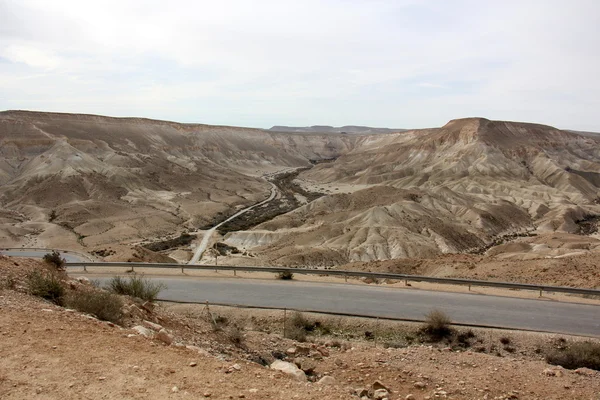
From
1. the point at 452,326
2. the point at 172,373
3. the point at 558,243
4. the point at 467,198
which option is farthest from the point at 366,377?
the point at 467,198

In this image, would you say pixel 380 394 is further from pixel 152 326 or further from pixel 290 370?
pixel 152 326

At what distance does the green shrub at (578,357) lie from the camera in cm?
1176

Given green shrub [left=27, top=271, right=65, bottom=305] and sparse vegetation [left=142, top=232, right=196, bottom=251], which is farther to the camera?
sparse vegetation [left=142, top=232, right=196, bottom=251]

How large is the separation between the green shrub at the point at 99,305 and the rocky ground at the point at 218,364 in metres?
0.28

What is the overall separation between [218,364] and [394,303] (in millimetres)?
11599

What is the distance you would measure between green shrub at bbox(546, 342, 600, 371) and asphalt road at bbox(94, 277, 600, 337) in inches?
107

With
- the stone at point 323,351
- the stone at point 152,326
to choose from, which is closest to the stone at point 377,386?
the stone at point 323,351

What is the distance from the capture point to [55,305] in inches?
393

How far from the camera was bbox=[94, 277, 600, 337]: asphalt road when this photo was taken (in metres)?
15.9

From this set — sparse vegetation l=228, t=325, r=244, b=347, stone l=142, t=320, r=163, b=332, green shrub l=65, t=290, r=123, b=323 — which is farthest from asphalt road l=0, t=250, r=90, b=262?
stone l=142, t=320, r=163, b=332

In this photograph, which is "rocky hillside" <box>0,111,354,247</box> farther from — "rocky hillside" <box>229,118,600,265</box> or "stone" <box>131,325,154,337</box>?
"stone" <box>131,325,154,337</box>

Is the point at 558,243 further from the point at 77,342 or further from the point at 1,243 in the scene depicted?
the point at 1,243

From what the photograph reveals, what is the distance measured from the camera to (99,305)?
10.1m

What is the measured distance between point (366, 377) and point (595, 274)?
1871 centimetres
